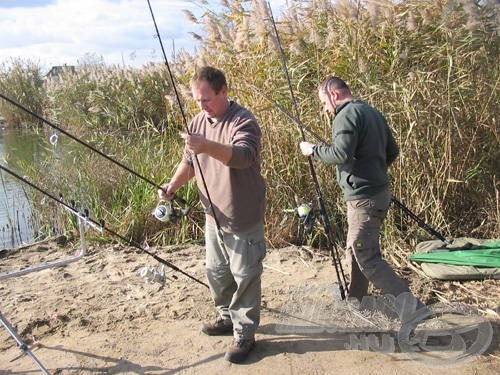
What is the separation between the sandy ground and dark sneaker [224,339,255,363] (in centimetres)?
4

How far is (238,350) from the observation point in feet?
10.3

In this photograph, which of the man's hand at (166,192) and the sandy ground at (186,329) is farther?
the man's hand at (166,192)

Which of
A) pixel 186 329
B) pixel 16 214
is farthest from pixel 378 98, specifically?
pixel 16 214

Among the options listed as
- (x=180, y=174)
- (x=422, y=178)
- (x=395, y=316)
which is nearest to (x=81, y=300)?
(x=180, y=174)

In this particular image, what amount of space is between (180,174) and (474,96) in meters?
2.93

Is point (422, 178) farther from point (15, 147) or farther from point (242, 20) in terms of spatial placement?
point (15, 147)

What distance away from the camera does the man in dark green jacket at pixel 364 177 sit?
10.5 feet

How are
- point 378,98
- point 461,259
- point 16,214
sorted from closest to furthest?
point 461,259
point 378,98
point 16,214

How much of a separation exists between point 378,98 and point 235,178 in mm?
2377

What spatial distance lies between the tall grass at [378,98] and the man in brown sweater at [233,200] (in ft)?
5.40

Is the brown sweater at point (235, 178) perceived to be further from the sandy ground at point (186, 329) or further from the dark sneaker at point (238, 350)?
the sandy ground at point (186, 329)

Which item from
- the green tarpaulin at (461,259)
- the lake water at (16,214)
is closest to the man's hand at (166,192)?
the green tarpaulin at (461,259)

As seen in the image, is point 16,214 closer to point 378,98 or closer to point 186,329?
point 186,329

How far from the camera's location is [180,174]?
135 inches
